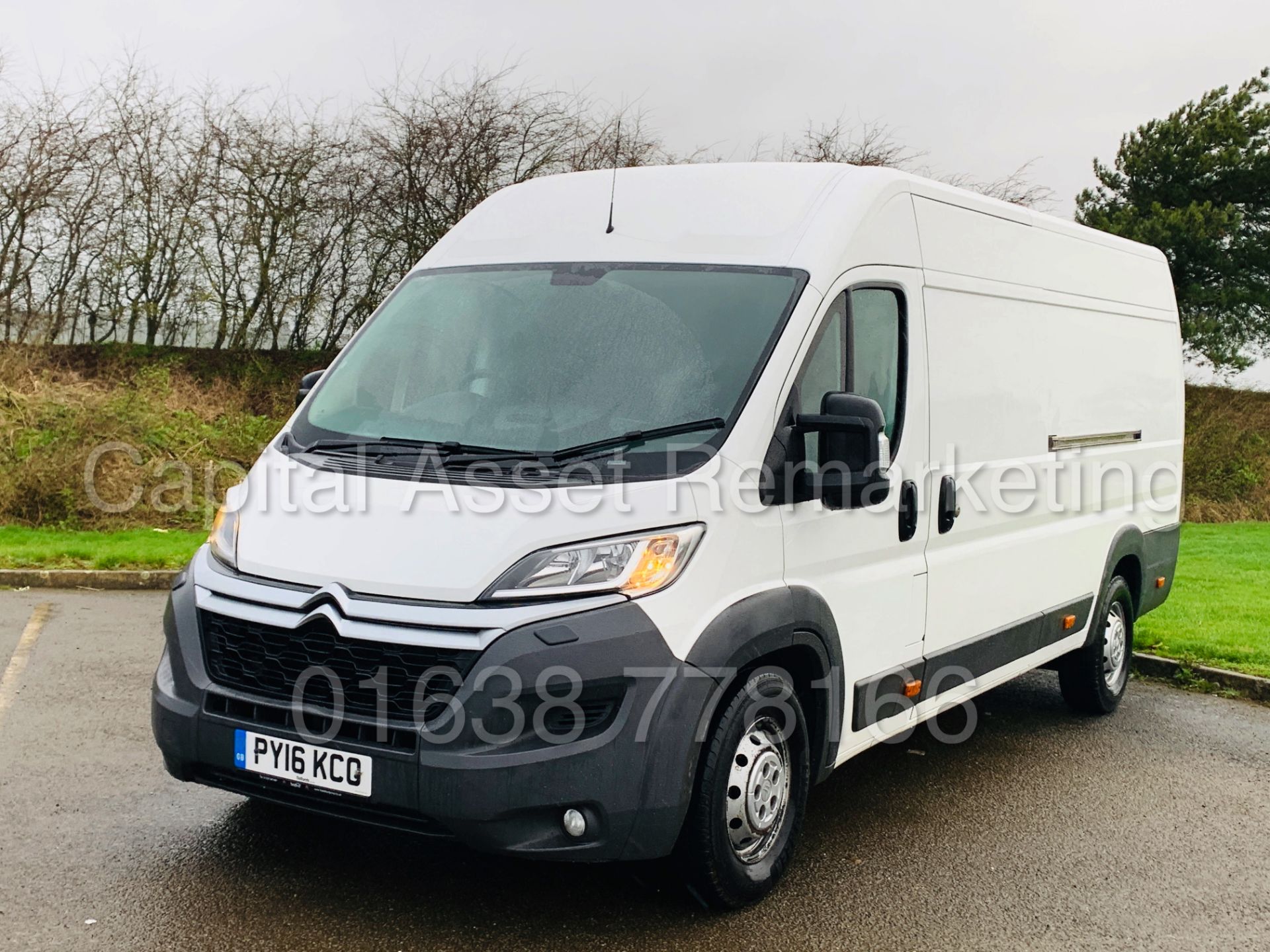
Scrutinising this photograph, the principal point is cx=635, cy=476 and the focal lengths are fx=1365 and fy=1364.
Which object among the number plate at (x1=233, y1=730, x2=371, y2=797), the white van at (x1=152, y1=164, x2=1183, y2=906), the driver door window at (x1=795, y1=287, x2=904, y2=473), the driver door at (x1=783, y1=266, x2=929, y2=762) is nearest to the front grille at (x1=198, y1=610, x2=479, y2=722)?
the white van at (x1=152, y1=164, x2=1183, y2=906)

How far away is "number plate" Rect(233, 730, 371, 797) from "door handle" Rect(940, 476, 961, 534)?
264 cm

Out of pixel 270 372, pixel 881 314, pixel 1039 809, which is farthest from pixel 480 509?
pixel 270 372

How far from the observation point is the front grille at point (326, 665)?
4078 mm

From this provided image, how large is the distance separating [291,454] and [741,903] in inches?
87.6

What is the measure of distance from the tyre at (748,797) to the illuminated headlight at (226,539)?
1.71 m

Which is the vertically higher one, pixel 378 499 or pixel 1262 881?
pixel 378 499

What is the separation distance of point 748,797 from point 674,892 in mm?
442

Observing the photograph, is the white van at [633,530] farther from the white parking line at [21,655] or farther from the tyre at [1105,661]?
the white parking line at [21,655]

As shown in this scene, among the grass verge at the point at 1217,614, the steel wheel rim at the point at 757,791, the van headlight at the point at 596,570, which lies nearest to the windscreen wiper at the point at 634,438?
the van headlight at the point at 596,570

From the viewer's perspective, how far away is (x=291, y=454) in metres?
4.91

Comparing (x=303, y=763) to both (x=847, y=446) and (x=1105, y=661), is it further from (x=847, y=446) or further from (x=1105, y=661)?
(x=1105, y=661)

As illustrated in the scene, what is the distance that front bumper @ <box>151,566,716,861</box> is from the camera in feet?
13.2

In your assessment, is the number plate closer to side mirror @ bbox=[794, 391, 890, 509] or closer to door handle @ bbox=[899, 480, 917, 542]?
side mirror @ bbox=[794, 391, 890, 509]

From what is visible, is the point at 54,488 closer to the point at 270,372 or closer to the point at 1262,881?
the point at 270,372
